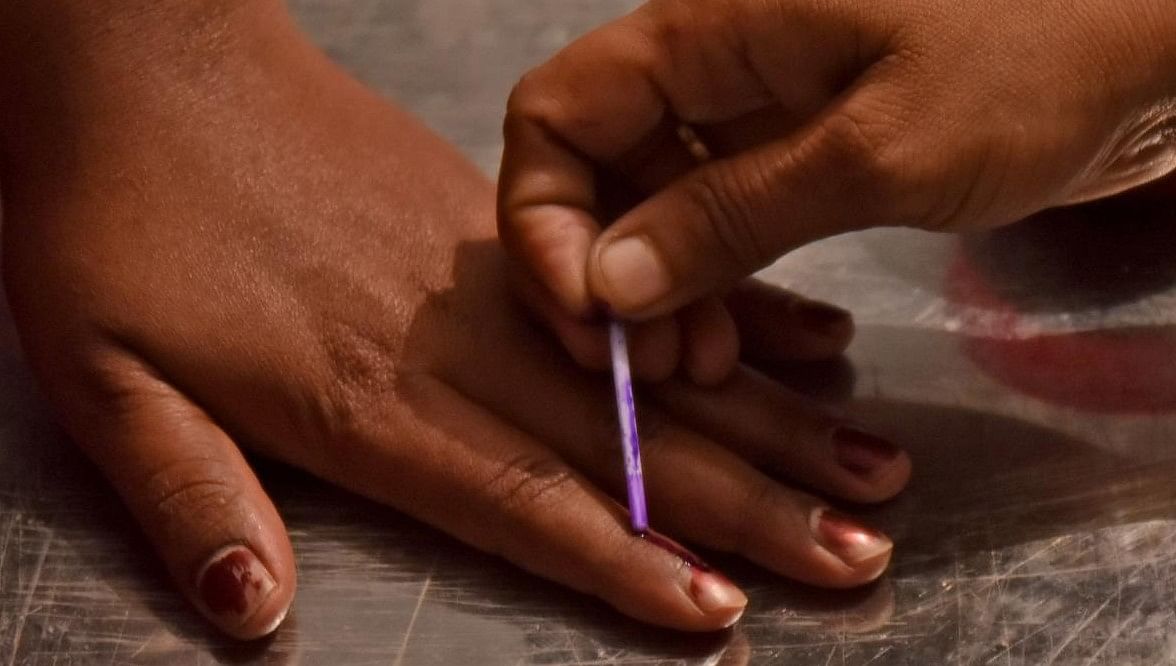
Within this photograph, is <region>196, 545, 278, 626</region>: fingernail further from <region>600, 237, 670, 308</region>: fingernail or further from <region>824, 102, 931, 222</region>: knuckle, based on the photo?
<region>824, 102, 931, 222</region>: knuckle

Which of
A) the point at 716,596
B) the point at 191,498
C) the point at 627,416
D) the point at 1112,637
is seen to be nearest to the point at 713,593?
the point at 716,596

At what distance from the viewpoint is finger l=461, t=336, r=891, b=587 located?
0.75 m

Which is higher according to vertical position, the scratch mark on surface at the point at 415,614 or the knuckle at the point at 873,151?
the knuckle at the point at 873,151

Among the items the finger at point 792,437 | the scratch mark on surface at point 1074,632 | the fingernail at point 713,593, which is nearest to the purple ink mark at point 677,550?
the fingernail at point 713,593

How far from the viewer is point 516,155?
79 centimetres

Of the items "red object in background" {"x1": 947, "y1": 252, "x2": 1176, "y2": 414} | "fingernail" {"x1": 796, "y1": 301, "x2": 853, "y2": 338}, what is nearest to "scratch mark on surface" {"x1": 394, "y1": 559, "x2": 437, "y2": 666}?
"fingernail" {"x1": 796, "y1": 301, "x2": 853, "y2": 338}

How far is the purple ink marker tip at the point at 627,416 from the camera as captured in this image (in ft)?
2.53

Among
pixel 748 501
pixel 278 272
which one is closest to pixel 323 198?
pixel 278 272

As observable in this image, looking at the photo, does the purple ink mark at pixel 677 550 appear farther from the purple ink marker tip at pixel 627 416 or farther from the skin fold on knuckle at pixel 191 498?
the skin fold on knuckle at pixel 191 498

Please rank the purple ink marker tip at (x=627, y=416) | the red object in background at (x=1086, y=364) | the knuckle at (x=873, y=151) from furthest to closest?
1. the red object in background at (x=1086, y=364)
2. the purple ink marker tip at (x=627, y=416)
3. the knuckle at (x=873, y=151)

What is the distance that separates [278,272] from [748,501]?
0.39 m

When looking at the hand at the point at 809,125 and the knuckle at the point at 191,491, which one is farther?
the knuckle at the point at 191,491

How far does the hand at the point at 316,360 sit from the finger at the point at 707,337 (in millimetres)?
31

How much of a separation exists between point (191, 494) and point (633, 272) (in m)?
0.33
